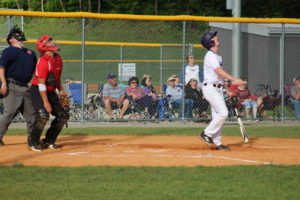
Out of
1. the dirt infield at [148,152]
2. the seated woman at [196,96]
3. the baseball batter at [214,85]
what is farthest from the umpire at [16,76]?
the seated woman at [196,96]

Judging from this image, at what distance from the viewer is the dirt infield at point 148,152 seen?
8453mm

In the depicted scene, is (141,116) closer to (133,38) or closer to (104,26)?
(104,26)

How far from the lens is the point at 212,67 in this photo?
372 inches

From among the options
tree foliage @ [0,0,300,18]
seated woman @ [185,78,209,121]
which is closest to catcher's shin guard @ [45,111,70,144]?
seated woman @ [185,78,209,121]

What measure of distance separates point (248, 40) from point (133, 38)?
17.7 m

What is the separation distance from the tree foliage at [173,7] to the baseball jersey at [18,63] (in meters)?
36.7

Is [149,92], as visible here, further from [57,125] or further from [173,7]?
[173,7]

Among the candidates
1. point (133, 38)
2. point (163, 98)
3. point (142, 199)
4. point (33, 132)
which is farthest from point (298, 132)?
point (133, 38)

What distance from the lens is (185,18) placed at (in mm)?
13750

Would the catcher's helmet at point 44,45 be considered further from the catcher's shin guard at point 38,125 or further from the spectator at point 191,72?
the spectator at point 191,72

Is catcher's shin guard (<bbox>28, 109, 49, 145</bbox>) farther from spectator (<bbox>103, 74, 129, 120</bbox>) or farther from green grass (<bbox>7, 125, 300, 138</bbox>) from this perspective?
spectator (<bbox>103, 74, 129, 120</bbox>)

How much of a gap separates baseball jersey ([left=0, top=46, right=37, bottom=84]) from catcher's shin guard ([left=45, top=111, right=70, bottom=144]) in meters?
0.90

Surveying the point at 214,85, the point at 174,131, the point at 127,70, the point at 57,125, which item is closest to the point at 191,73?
the point at 174,131

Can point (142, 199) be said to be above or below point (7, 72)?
below
